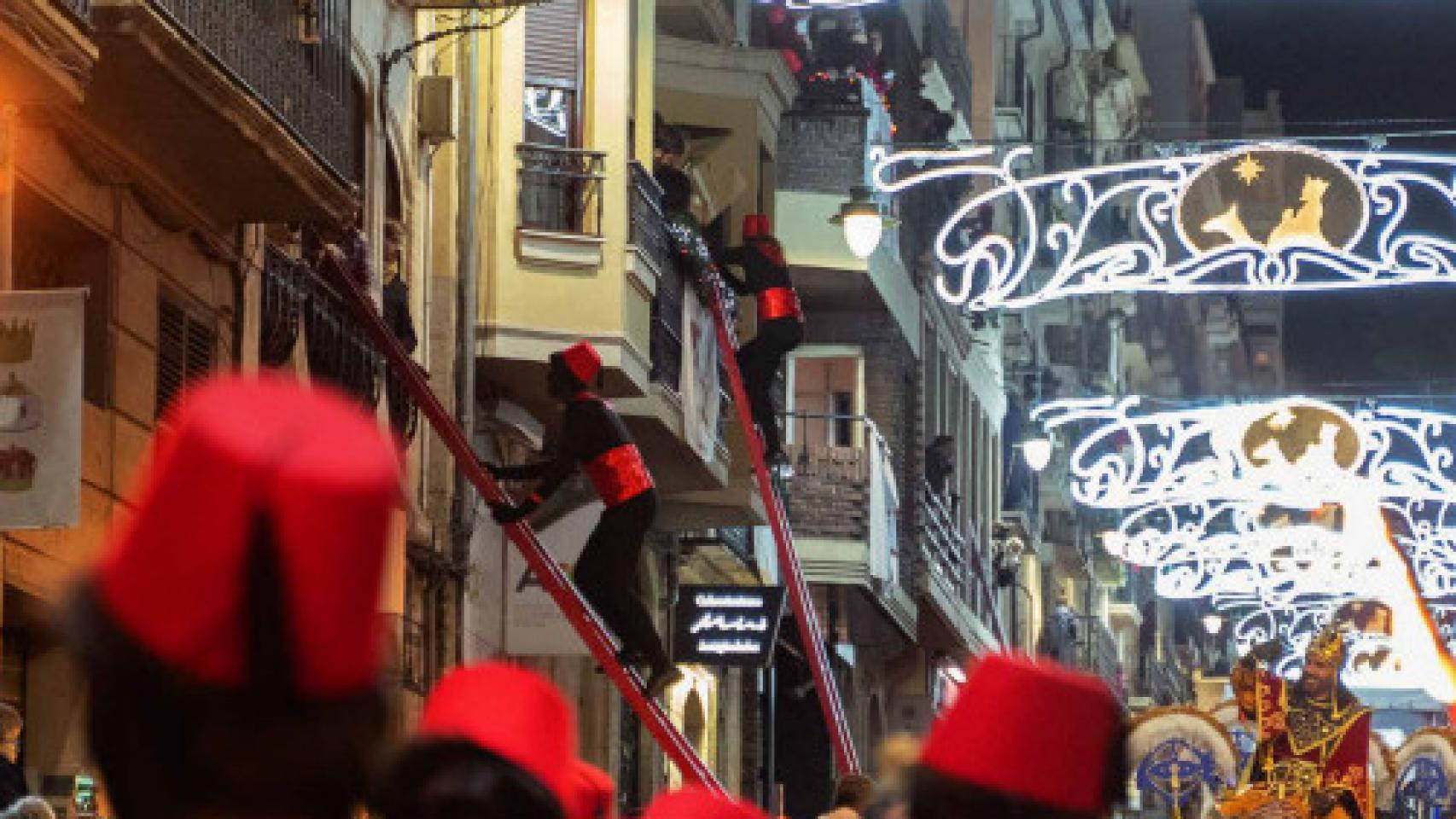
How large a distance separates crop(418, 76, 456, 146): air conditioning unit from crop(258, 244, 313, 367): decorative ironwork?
3.53 metres

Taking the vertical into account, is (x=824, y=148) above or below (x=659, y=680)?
above

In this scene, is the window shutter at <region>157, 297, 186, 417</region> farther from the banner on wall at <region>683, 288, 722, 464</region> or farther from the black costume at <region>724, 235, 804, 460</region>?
the black costume at <region>724, 235, 804, 460</region>

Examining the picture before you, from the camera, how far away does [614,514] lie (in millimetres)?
21375

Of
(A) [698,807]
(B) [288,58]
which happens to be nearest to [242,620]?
(A) [698,807]

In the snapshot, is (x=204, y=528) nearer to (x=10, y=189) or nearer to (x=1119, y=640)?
(x=10, y=189)

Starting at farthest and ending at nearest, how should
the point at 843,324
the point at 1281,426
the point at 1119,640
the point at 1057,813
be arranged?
the point at 1119,640
the point at 843,324
the point at 1281,426
the point at 1057,813

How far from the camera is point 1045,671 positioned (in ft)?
14.6

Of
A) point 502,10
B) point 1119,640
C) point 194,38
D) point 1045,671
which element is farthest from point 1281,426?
point 1119,640

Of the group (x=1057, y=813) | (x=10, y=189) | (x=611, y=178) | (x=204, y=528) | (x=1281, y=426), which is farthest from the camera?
(x=1281, y=426)

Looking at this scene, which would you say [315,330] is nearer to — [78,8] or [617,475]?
[617,475]

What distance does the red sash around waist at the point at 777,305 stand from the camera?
1131 inches

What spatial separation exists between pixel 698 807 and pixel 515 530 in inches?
549

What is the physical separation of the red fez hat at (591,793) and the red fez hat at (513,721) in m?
0.21

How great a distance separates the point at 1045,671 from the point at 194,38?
11.3 meters
